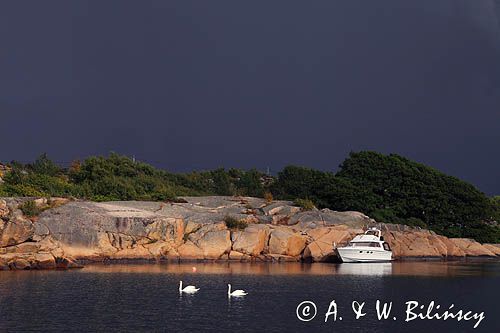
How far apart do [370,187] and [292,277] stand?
48012 millimetres

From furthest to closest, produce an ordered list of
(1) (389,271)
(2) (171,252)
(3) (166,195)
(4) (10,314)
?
(3) (166,195) < (2) (171,252) < (1) (389,271) < (4) (10,314)

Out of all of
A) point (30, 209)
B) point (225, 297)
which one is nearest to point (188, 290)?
point (225, 297)

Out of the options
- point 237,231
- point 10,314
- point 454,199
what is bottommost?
point 10,314

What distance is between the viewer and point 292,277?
59812 millimetres

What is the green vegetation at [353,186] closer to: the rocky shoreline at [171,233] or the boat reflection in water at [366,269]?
the rocky shoreline at [171,233]

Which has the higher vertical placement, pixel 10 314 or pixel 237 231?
pixel 237 231

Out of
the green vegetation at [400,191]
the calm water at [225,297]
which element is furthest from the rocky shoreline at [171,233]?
the green vegetation at [400,191]

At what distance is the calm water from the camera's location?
36.7m

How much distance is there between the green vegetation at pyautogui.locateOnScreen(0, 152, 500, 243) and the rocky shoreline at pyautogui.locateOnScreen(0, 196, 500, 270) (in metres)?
8.64

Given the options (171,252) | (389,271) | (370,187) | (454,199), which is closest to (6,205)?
(171,252)

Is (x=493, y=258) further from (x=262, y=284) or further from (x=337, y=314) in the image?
(x=337, y=314)

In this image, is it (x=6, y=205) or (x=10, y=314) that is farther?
(x=6, y=205)

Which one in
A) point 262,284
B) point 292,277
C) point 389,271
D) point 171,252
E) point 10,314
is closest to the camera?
point 10,314

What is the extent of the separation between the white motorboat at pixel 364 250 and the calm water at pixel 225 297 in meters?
9.89
